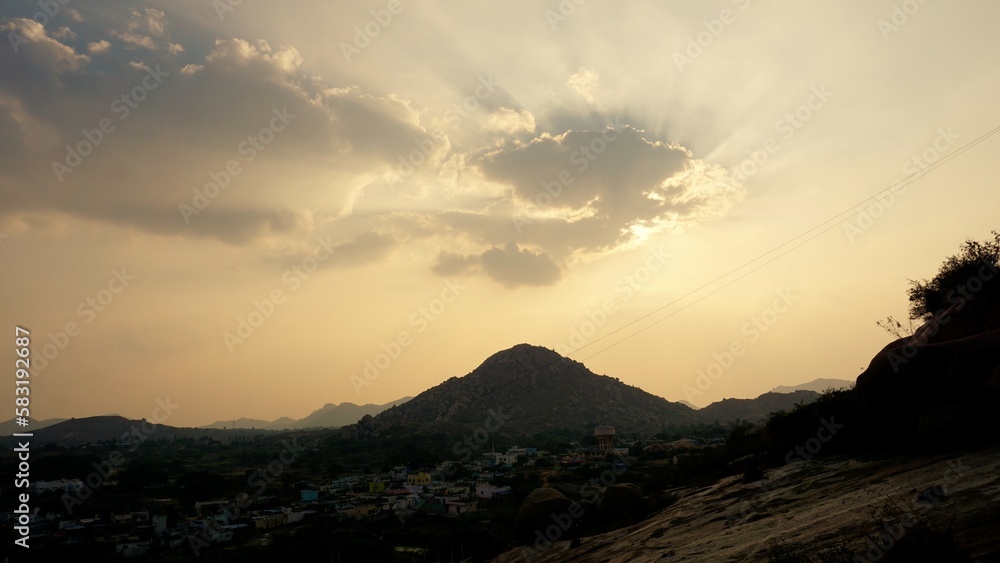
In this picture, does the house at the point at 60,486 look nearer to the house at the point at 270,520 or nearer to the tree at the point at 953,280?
the house at the point at 270,520

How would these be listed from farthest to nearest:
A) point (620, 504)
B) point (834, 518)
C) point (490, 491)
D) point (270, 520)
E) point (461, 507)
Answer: point (490, 491) → point (461, 507) → point (270, 520) → point (620, 504) → point (834, 518)

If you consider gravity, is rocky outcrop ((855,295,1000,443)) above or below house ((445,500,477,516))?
above

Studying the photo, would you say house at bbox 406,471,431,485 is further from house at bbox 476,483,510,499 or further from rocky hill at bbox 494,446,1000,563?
rocky hill at bbox 494,446,1000,563

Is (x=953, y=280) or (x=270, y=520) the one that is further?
(x=270, y=520)

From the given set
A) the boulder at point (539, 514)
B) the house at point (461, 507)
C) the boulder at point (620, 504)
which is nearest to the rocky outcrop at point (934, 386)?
the boulder at point (620, 504)

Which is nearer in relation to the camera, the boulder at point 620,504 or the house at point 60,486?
the boulder at point 620,504

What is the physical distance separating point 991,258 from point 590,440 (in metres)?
123

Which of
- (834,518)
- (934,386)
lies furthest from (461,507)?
(834,518)

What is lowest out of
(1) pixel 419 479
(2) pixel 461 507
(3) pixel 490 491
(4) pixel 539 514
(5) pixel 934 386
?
(2) pixel 461 507

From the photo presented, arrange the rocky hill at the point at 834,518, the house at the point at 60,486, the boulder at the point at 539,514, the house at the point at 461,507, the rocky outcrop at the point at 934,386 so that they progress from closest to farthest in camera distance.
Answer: the rocky hill at the point at 834,518, the rocky outcrop at the point at 934,386, the boulder at the point at 539,514, the house at the point at 461,507, the house at the point at 60,486

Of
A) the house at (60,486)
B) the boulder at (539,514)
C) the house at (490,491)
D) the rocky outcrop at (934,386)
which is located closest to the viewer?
the rocky outcrop at (934,386)

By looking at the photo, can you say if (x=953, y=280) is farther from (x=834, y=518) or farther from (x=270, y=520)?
(x=270, y=520)

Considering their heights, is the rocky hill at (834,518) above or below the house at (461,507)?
above

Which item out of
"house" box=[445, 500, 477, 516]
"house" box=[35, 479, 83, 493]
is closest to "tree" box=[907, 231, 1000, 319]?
"house" box=[445, 500, 477, 516]
